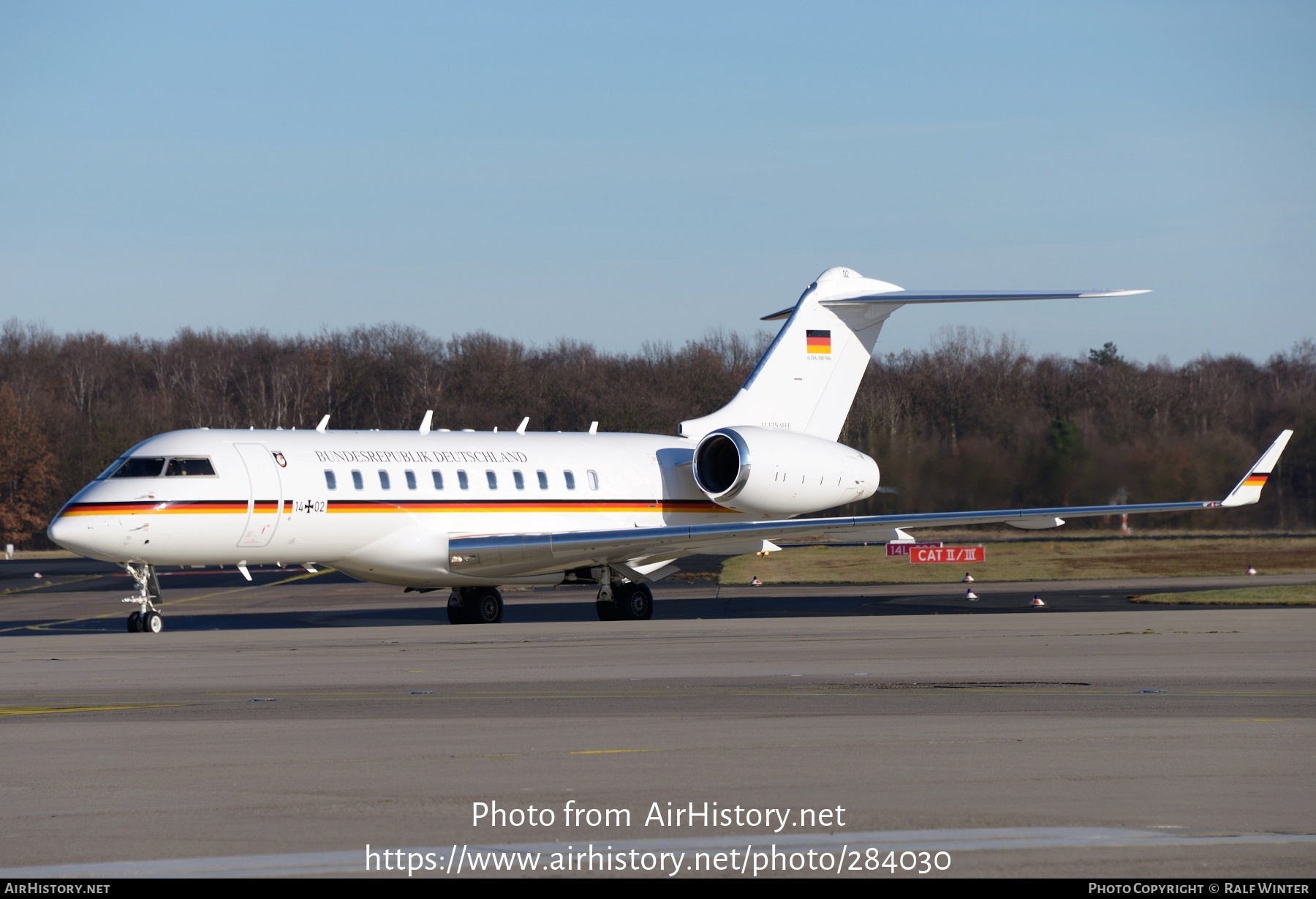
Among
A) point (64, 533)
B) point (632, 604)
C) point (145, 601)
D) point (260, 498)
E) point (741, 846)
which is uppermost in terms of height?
point (260, 498)

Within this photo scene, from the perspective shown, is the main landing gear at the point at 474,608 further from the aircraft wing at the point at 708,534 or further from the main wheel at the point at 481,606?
the aircraft wing at the point at 708,534

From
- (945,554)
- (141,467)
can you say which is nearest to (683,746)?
(141,467)

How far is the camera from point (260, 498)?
23562 mm

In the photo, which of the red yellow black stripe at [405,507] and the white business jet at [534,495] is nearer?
the red yellow black stripe at [405,507]

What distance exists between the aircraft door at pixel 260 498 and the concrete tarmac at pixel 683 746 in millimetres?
3177

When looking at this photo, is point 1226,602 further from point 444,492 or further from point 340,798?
point 340,798

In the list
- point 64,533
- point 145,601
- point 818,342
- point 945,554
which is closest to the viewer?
point 64,533

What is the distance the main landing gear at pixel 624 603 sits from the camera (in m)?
26.8

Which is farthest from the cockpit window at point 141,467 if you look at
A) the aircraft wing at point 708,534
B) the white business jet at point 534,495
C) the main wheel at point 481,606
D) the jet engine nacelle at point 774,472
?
the jet engine nacelle at point 774,472

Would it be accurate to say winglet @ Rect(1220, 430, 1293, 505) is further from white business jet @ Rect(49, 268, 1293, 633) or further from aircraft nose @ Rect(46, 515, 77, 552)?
aircraft nose @ Rect(46, 515, 77, 552)

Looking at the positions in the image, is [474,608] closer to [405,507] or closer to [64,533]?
[405,507]

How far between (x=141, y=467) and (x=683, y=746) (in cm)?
1556

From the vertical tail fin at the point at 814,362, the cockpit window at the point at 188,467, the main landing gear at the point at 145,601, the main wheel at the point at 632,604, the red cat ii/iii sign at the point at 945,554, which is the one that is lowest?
the red cat ii/iii sign at the point at 945,554

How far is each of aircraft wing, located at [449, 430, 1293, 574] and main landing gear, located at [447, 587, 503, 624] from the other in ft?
4.12
